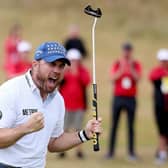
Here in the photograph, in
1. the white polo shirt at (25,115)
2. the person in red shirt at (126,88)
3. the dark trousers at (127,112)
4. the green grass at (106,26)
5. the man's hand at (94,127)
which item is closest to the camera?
the white polo shirt at (25,115)

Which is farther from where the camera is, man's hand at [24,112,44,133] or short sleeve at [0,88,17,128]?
short sleeve at [0,88,17,128]

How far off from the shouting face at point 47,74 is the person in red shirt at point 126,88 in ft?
21.9

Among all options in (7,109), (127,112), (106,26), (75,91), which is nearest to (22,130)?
(7,109)

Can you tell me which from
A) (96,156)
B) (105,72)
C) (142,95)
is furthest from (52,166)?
(105,72)

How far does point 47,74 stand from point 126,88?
276 inches

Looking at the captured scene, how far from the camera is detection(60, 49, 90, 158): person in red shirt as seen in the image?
1341 centimetres

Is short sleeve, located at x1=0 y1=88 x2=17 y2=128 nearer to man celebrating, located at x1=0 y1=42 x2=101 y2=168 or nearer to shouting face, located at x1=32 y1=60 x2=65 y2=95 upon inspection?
man celebrating, located at x1=0 y1=42 x2=101 y2=168

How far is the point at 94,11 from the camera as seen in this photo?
702cm

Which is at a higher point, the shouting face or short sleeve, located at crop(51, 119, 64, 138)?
the shouting face

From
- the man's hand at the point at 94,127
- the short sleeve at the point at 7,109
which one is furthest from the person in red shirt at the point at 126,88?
the short sleeve at the point at 7,109

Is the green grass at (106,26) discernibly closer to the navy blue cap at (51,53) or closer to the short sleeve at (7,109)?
the navy blue cap at (51,53)

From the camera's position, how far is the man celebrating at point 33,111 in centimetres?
623

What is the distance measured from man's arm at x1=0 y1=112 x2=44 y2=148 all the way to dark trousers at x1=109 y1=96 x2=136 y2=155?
7.26 metres

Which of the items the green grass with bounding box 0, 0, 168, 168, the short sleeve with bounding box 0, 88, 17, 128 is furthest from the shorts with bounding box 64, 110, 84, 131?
the short sleeve with bounding box 0, 88, 17, 128
